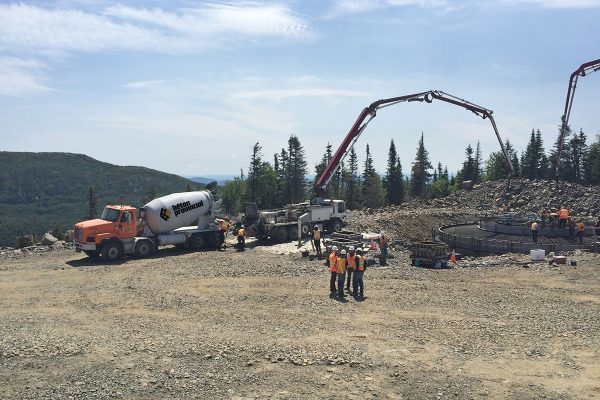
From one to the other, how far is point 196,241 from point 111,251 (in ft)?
14.9

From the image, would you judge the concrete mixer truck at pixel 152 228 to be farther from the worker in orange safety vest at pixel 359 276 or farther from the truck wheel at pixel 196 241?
the worker in orange safety vest at pixel 359 276

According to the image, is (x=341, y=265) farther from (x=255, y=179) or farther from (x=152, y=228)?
(x=255, y=179)

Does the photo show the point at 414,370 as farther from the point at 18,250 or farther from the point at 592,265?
the point at 18,250

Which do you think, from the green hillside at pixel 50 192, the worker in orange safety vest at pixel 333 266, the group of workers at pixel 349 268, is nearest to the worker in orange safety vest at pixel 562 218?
the group of workers at pixel 349 268

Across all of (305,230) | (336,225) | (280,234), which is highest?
(336,225)

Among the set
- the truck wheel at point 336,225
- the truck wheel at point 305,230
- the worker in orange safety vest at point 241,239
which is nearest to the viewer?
the worker in orange safety vest at point 241,239

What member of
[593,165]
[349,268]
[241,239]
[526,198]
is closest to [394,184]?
[593,165]

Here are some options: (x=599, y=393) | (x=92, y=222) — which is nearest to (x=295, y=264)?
(x=92, y=222)

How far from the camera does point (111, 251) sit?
2338 centimetres

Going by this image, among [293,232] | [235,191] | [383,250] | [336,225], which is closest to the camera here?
[383,250]

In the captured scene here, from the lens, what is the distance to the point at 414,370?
1060 centimetres

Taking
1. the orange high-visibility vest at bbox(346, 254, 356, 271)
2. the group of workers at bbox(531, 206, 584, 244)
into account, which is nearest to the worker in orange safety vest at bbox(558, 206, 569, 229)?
the group of workers at bbox(531, 206, 584, 244)

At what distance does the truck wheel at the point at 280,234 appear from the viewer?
94.9 feet

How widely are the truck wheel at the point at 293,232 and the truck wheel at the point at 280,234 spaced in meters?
0.35
